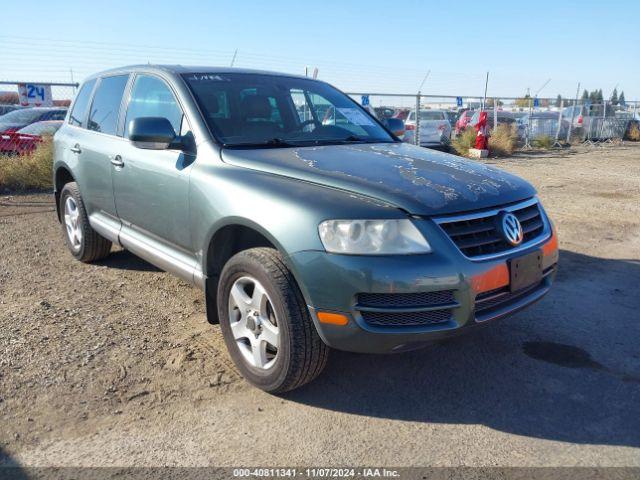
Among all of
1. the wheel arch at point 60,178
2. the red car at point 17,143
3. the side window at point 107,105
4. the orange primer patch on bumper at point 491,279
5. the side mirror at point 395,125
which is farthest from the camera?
the red car at point 17,143

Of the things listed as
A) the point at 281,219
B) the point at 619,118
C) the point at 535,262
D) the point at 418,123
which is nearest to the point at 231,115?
the point at 281,219

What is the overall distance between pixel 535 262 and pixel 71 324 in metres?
3.09

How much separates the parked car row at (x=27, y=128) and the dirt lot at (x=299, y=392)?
6.42m

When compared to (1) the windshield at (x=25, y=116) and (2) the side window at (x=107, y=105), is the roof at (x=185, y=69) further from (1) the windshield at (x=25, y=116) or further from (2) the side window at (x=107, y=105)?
(1) the windshield at (x=25, y=116)

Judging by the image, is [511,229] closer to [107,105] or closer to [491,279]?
[491,279]

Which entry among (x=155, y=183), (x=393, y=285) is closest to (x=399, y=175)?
(x=393, y=285)

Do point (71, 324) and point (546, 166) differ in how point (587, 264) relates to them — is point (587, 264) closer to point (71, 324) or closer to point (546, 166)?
point (71, 324)

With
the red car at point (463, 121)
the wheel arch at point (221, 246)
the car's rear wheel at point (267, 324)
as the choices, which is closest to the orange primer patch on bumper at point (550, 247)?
the car's rear wheel at point (267, 324)

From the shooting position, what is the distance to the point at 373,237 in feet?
8.53

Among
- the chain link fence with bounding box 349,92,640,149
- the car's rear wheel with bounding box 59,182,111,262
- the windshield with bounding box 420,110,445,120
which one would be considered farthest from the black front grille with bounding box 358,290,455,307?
the windshield with bounding box 420,110,445,120

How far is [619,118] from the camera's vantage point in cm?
2298

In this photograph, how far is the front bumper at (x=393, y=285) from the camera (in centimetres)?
254

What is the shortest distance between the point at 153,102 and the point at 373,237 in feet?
7.46

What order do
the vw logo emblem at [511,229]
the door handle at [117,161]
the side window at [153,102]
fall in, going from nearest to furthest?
the vw logo emblem at [511,229], the side window at [153,102], the door handle at [117,161]
